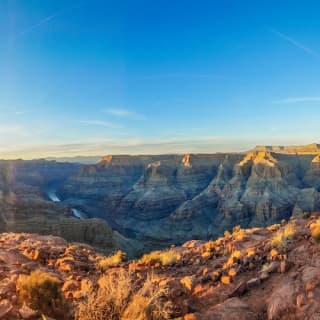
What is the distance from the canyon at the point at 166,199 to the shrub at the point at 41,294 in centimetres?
3437

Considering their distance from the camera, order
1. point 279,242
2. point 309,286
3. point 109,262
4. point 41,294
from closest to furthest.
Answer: point 309,286, point 41,294, point 279,242, point 109,262

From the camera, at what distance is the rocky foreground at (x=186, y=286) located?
17.8 feet

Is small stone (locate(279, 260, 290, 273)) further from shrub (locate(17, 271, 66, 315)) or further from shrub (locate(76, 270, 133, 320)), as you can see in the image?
shrub (locate(17, 271, 66, 315))

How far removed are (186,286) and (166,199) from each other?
80.6m

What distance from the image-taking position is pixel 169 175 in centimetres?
9906

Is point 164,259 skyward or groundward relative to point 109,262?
skyward

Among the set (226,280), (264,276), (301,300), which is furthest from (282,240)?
(301,300)

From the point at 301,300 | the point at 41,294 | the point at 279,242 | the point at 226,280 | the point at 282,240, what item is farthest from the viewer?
the point at 282,240

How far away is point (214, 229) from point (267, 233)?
6028 cm

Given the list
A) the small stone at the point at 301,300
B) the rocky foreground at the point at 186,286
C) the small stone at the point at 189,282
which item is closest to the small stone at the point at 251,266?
the rocky foreground at the point at 186,286

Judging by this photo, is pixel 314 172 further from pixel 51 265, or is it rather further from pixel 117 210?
pixel 51 265

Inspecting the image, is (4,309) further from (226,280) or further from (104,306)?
(226,280)

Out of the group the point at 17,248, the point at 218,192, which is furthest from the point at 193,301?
the point at 218,192

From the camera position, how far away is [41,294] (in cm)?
630
